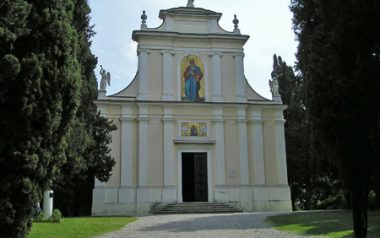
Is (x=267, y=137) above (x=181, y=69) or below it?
below

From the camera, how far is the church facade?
82.5 ft

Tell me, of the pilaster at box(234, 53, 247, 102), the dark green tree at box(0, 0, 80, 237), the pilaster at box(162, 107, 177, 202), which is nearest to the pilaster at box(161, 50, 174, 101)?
the pilaster at box(162, 107, 177, 202)

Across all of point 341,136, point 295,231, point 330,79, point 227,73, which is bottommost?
point 295,231

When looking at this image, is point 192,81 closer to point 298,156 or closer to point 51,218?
point 298,156

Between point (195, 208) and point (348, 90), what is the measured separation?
53.9 feet

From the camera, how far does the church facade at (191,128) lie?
2514 centimetres

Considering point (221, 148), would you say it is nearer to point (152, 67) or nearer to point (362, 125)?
point (152, 67)

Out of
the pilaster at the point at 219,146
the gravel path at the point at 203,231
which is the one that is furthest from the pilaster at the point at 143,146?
the gravel path at the point at 203,231

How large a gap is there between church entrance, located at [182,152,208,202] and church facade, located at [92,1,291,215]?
0.18ft

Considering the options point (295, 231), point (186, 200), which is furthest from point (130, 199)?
point (295, 231)

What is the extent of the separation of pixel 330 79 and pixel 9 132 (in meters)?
6.08

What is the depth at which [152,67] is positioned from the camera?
2672cm

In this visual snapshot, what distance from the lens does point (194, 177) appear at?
Answer: 85.0 feet

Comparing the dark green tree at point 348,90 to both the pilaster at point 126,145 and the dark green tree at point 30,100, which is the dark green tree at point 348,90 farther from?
the pilaster at point 126,145
